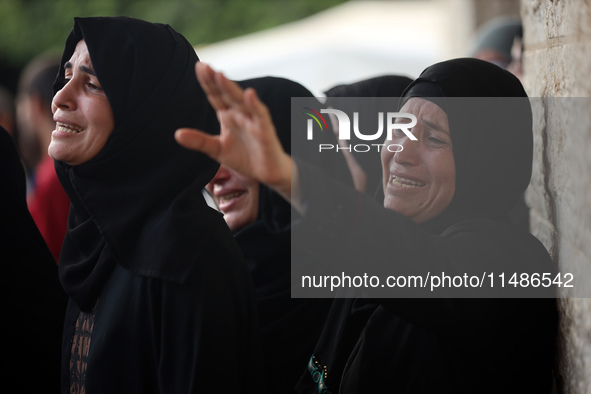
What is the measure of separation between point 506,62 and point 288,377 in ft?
10.0

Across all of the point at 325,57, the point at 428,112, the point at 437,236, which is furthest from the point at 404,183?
the point at 325,57

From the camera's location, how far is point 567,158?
1.60 meters

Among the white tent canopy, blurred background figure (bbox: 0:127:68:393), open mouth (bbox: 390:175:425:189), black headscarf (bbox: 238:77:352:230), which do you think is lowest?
blurred background figure (bbox: 0:127:68:393)

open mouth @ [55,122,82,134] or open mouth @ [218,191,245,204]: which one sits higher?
open mouth @ [55,122,82,134]

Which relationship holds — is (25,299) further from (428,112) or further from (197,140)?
(428,112)

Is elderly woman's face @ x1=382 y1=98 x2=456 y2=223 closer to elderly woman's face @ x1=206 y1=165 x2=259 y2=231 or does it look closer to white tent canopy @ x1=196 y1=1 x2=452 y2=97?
elderly woman's face @ x1=206 y1=165 x2=259 y2=231

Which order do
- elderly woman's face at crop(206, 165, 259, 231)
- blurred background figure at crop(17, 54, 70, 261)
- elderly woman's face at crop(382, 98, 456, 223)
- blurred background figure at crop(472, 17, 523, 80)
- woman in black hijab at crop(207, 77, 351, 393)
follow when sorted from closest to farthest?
elderly woman's face at crop(382, 98, 456, 223), woman in black hijab at crop(207, 77, 351, 393), elderly woman's face at crop(206, 165, 259, 231), blurred background figure at crop(17, 54, 70, 261), blurred background figure at crop(472, 17, 523, 80)

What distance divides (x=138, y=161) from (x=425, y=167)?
2.55 feet

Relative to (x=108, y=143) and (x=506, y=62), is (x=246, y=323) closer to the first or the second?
(x=108, y=143)

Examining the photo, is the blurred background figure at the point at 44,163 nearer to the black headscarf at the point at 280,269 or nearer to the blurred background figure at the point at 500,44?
the black headscarf at the point at 280,269

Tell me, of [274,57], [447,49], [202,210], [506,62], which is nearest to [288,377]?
[202,210]

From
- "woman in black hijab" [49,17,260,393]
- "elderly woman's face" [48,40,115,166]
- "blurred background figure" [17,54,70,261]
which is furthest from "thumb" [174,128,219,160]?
"blurred background figure" [17,54,70,261]

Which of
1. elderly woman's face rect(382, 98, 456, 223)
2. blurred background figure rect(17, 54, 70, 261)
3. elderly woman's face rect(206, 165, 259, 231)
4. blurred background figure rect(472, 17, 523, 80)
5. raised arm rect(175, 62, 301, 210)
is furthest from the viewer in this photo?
blurred background figure rect(472, 17, 523, 80)

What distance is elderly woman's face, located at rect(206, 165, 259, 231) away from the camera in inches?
94.3
